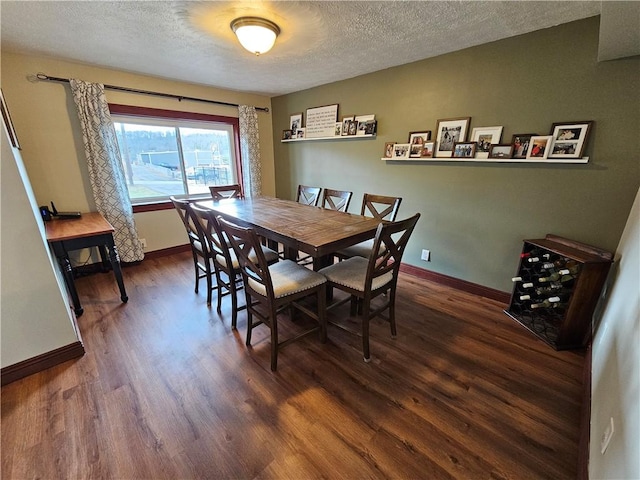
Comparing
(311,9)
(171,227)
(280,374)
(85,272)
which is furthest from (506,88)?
(85,272)

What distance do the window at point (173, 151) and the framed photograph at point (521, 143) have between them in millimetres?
3515

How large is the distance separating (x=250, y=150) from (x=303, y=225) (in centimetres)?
257

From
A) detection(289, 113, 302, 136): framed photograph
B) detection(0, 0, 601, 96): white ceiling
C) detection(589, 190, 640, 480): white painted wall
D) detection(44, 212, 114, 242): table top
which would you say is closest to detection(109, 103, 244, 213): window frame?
detection(0, 0, 601, 96): white ceiling

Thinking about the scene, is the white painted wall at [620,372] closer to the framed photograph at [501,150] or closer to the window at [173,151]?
the framed photograph at [501,150]

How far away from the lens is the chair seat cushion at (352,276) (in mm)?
1794

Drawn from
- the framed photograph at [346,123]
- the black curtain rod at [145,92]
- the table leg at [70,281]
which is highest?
the black curtain rod at [145,92]

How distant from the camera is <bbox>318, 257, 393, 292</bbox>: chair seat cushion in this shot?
179 centimetres

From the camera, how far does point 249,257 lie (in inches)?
66.6

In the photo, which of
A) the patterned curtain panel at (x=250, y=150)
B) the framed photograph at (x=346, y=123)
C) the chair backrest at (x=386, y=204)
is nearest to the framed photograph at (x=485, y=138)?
the chair backrest at (x=386, y=204)

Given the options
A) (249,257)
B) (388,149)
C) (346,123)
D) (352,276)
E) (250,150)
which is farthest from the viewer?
(250,150)

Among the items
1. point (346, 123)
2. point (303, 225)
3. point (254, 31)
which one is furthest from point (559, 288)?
point (254, 31)

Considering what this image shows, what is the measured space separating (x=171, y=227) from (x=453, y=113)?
364 centimetres

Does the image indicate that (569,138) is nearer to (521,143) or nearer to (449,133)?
(521,143)

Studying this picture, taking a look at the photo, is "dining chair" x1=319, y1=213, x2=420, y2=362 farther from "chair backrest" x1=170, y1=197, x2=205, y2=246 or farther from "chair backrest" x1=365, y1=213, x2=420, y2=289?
"chair backrest" x1=170, y1=197, x2=205, y2=246
